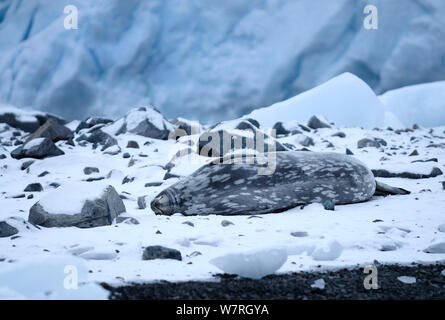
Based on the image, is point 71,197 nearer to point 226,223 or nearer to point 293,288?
point 226,223

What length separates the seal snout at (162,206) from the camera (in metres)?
2.32

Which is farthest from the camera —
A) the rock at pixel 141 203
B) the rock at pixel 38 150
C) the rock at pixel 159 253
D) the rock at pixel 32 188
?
the rock at pixel 38 150

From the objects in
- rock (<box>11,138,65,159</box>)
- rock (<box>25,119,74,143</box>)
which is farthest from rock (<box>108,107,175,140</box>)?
rock (<box>11,138,65,159</box>)

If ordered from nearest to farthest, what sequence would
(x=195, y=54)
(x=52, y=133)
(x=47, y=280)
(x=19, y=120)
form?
(x=47, y=280) → (x=52, y=133) → (x=19, y=120) → (x=195, y=54)

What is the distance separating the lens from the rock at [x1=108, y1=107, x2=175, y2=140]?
20.4 ft

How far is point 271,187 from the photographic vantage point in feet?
7.92

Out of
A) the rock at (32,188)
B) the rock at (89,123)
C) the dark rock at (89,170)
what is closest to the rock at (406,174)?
the dark rock at (89,170)

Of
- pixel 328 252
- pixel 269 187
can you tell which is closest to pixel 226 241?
pixel 328 252

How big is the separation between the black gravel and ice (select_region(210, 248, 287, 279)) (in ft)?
0.08

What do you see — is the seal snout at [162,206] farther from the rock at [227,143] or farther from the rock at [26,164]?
the rock at [26,164]

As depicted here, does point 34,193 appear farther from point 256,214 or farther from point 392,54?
point 392,54

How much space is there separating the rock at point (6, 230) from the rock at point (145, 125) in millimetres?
4542

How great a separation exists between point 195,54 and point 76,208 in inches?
482

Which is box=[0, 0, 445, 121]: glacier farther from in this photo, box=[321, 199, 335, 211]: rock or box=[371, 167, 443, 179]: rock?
box=[321, 199, 335, 211]: rock
